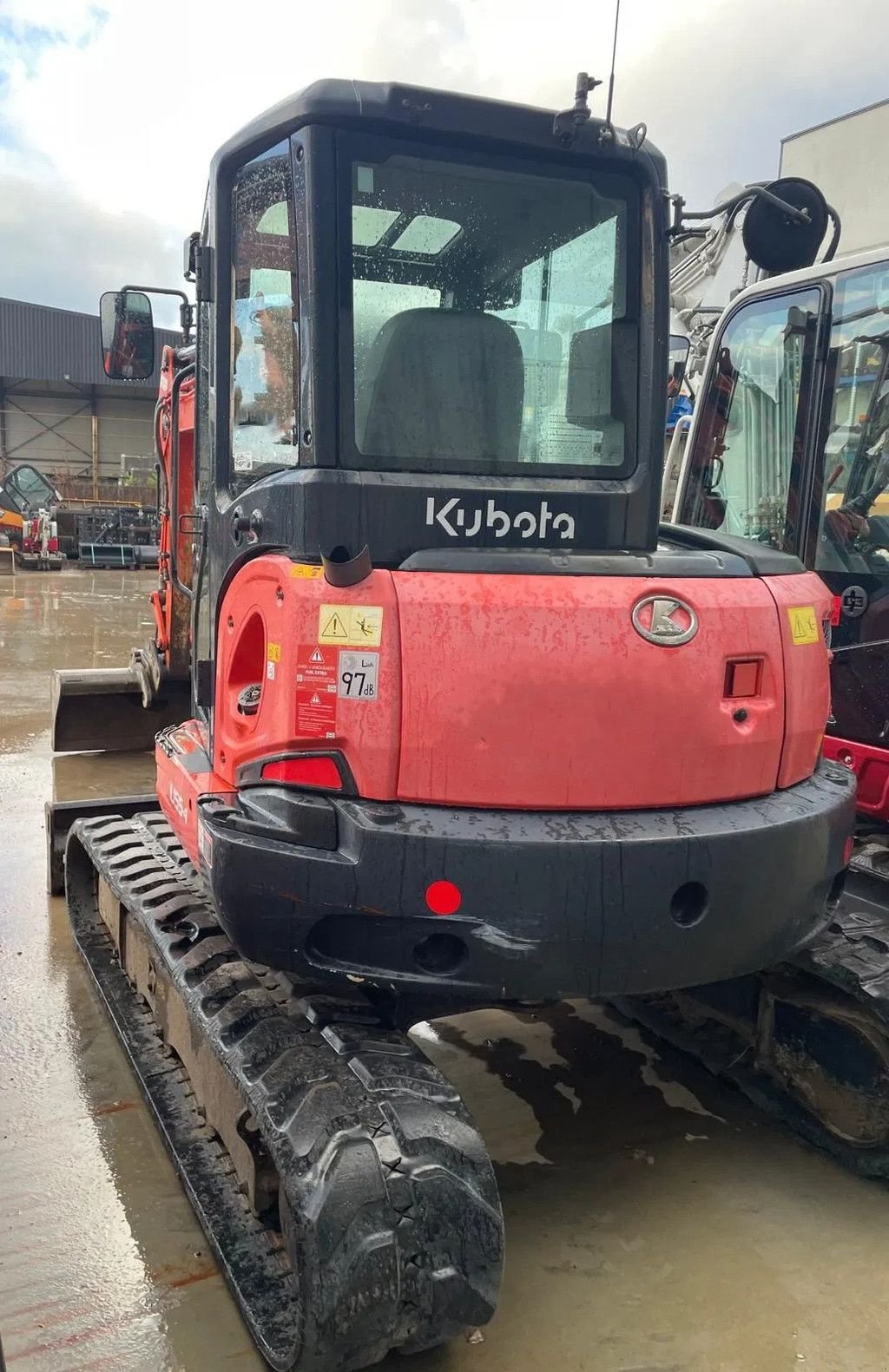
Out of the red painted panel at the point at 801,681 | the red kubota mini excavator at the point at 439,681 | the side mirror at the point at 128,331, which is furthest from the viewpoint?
the side mirror at the point at 128,331

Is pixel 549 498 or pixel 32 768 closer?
pixel 549 498

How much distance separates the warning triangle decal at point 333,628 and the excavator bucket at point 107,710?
532cm

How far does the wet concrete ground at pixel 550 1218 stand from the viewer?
8.41 feet

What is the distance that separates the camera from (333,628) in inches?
94.6

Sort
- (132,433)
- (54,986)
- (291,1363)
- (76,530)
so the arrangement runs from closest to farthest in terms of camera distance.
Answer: (291,1363) → (54,986) → (76,530) → (132,433)

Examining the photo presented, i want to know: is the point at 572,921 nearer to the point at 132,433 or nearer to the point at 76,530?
the point at 76,530

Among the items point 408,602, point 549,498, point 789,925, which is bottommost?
point 789,925

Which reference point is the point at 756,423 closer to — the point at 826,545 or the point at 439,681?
the point at 826,545

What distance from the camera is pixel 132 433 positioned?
40875 millimetres

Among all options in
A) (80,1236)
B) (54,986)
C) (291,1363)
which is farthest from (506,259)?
(54,986)

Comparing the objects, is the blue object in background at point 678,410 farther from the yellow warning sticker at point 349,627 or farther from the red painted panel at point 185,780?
the yellow warning sticker at point 349,627

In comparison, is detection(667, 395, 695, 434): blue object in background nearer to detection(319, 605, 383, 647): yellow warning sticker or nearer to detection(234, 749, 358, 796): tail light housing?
detection(319, 605, 383, 647): yellow warning sticker

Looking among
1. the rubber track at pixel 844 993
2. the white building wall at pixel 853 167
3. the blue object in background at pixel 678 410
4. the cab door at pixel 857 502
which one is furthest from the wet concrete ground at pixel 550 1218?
the white building wall at pixel 853 167

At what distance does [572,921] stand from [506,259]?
5.30 feet
